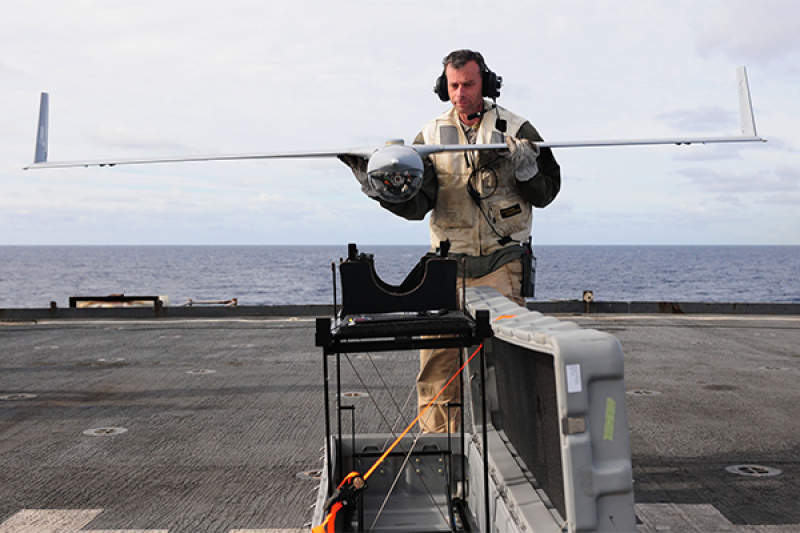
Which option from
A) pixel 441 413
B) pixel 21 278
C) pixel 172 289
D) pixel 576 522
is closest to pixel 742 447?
pixel 441 413

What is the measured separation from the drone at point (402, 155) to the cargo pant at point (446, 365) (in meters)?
0.92

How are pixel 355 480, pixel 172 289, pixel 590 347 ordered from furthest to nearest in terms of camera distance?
pixel 172 289 < pixel 355 480 < pixel 590 347

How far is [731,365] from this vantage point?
8.09 meters

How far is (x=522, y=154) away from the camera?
3676 millimetres

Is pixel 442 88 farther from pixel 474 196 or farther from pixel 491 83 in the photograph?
pixel 474 196

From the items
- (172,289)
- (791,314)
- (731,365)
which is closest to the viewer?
(731,365)

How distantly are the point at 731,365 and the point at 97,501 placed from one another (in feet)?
23.8

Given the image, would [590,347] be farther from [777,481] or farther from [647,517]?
[777,481]

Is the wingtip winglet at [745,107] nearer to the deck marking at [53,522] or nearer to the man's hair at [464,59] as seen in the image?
the man's hair at [464,59]

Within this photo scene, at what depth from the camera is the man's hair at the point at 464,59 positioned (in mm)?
4141

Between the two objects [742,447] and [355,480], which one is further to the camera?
[742,447]

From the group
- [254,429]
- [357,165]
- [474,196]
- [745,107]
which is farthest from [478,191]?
[254,429]

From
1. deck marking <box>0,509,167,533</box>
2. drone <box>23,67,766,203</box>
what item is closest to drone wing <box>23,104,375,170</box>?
drone <box>23,67,766,203</box>

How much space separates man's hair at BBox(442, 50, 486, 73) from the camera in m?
4.14
